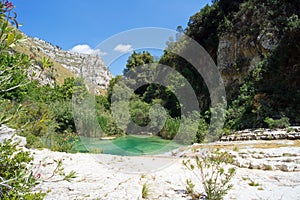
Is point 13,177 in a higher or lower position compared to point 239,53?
lower

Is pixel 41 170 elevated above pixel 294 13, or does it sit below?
below

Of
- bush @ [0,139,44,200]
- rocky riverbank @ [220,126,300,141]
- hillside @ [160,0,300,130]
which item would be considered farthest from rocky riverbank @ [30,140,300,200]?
hillside @ [160,0,300,130]

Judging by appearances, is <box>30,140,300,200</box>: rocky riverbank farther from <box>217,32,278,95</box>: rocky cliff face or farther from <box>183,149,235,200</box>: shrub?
<box>217,32,278,95</box>: rocky cliff face

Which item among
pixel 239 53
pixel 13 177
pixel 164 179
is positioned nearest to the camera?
pixel 13 177

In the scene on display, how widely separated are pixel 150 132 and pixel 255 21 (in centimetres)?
1100

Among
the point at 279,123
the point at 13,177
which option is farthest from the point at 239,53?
the point at 13,177

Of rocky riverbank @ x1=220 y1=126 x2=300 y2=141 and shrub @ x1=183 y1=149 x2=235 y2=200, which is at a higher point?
rocky riverbank @ x1=220 y1=126 x2=300 y2=141

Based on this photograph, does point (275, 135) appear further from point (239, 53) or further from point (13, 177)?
point (13, 177)

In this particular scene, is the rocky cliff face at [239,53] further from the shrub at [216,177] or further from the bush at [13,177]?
the bush at [13,177]

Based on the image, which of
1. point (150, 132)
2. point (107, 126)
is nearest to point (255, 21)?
point (150, 132)

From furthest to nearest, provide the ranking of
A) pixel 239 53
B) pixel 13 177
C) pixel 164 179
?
pixel 239 53 < pixel 164 179 < pixel 13 177

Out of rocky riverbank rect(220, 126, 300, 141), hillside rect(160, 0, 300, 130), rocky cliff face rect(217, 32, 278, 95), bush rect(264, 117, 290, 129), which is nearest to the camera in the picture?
rocky riverbank rect(220, 126, 300, 141)

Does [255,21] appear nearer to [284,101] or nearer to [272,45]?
[272,45]

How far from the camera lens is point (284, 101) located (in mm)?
12562
